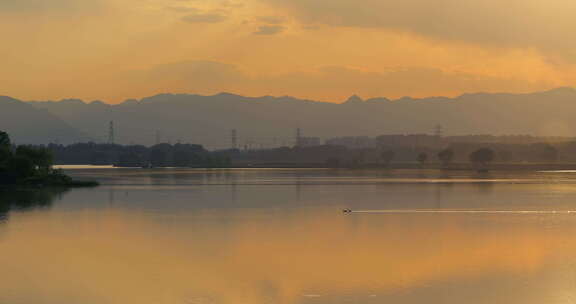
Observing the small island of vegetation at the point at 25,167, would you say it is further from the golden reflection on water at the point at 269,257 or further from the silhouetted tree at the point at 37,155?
the golden reflection on water at the point at 269,257

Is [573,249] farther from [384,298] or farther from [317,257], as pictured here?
[384,298]

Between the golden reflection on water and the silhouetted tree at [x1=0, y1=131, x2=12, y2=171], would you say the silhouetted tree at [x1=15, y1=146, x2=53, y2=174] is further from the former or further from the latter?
the golden reflection on water

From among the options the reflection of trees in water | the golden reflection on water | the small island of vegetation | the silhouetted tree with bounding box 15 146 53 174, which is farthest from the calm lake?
the silhouetted tree with bounding box 15 146 53 174

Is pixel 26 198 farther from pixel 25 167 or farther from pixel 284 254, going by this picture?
pixel 284 254

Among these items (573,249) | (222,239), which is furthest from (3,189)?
(573,249)

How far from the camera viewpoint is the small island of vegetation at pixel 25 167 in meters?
99.8

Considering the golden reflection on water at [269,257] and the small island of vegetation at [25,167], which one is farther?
the small island of vegetation at [25,167]

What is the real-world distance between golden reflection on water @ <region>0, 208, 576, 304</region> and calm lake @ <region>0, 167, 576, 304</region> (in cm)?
7

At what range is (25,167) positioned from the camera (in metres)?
101

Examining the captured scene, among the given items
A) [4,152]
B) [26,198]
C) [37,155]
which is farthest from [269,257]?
[37,155]

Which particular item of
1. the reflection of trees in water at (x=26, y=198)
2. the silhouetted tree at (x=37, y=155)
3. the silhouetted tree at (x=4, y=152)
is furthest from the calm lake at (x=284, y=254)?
the silhouetted tree at (x=37, y=155)

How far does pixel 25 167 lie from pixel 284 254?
6782 cm

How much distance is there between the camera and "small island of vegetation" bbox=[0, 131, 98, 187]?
9975 cm

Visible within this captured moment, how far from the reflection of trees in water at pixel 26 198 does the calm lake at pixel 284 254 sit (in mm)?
462
